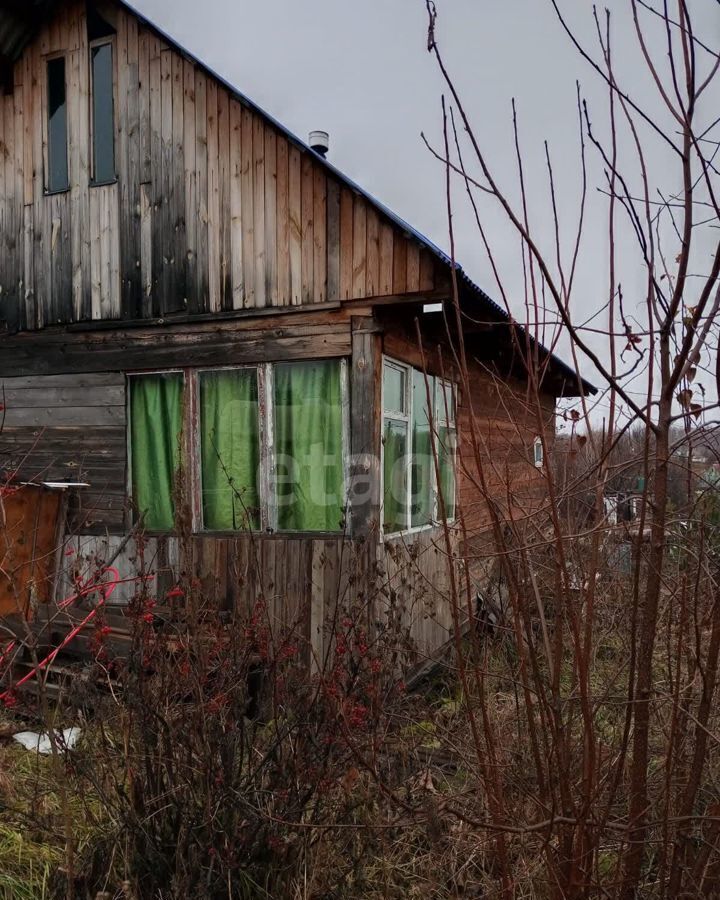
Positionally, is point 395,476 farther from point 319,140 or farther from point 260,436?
point 319,140

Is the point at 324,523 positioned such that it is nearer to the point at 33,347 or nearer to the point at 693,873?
the point at 33,347

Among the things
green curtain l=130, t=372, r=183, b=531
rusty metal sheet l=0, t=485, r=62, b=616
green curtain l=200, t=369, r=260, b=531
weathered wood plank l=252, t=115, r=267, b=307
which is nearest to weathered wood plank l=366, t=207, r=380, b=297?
weathered wood plank l=252, t=115, r=267, b=307

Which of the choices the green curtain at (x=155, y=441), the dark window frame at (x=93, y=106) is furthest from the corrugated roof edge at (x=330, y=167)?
the green curtain at (x=155, y=441)

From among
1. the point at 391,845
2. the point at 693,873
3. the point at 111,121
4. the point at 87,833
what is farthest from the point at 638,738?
the point at 111,121

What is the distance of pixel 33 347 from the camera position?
7641 millimetres

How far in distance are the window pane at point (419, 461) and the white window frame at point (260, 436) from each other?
3.99 ft

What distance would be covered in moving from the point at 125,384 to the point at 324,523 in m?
2.45

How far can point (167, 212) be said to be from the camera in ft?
23.3

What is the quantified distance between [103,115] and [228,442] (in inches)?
142

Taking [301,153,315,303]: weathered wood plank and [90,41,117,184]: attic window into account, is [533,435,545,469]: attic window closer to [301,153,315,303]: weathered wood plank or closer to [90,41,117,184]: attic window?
[301,153,315,303]: weathered wood plank

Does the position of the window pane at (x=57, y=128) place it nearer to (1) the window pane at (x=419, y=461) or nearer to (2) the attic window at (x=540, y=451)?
(1) the window pane at (x=419, y=461)

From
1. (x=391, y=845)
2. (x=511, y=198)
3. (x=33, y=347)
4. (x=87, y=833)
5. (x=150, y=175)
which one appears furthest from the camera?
(x=33, y=347)

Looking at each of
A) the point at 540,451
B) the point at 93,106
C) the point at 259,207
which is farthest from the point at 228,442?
the point at 540,451

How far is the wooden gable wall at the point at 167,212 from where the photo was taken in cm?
640
